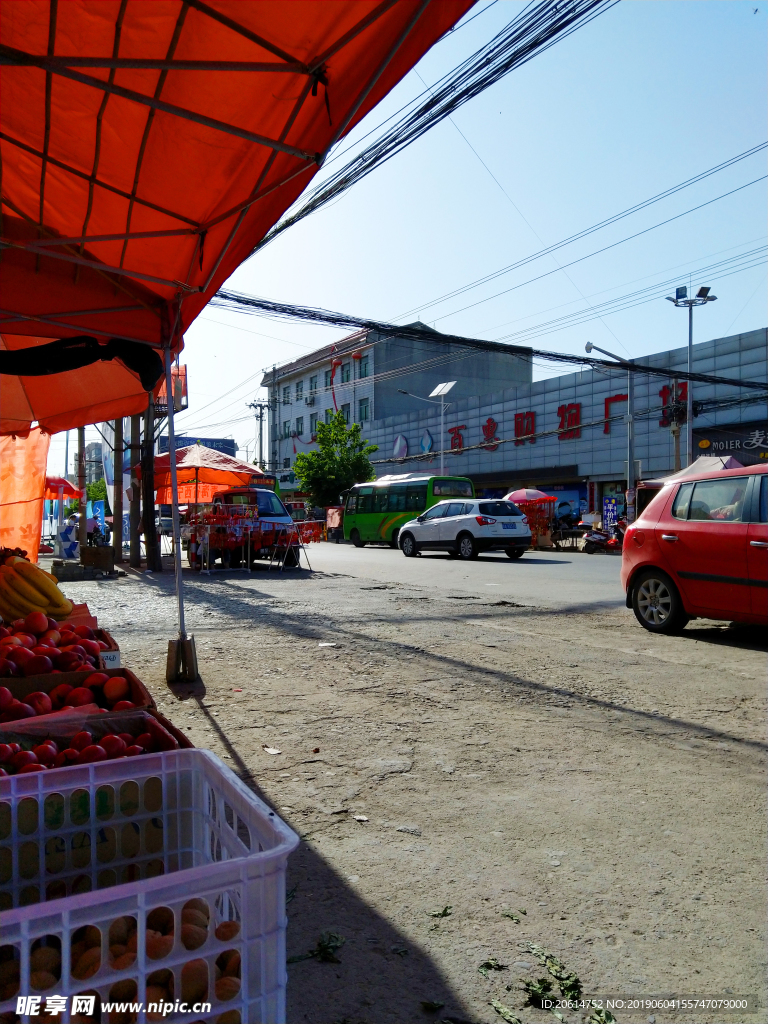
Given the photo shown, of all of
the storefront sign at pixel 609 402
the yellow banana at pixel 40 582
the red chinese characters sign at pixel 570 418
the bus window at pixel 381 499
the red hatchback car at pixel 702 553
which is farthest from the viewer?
the red chinese characters sign at pixel 570 418

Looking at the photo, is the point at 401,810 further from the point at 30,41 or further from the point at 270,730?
the point at 30,41

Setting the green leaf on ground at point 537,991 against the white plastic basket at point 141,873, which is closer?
the white plastic basket at point 141,873

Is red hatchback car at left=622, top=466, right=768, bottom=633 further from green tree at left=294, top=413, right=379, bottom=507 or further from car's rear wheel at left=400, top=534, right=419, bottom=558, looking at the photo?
green tree at left=294, top=413, right=379, bottom=507

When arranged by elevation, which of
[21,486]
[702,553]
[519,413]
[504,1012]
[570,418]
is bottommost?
[504,1012]

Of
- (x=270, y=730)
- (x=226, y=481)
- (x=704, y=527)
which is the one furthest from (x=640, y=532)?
(x=226, y=481)

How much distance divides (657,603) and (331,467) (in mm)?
33379

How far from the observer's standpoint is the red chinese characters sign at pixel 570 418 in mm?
34781

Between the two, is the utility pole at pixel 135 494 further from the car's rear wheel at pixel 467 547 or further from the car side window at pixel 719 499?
the car side window at pixel 719 499

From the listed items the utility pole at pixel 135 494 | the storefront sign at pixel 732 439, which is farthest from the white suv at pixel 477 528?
the storefront sign at pixel 732 439

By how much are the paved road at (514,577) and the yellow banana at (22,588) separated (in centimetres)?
683

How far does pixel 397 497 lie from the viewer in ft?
86.8

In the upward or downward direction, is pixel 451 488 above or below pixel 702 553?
above

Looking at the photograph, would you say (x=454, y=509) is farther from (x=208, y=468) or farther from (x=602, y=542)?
(x=208, y=468)

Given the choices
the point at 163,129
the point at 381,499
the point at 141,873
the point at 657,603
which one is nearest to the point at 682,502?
the point at 657,603
